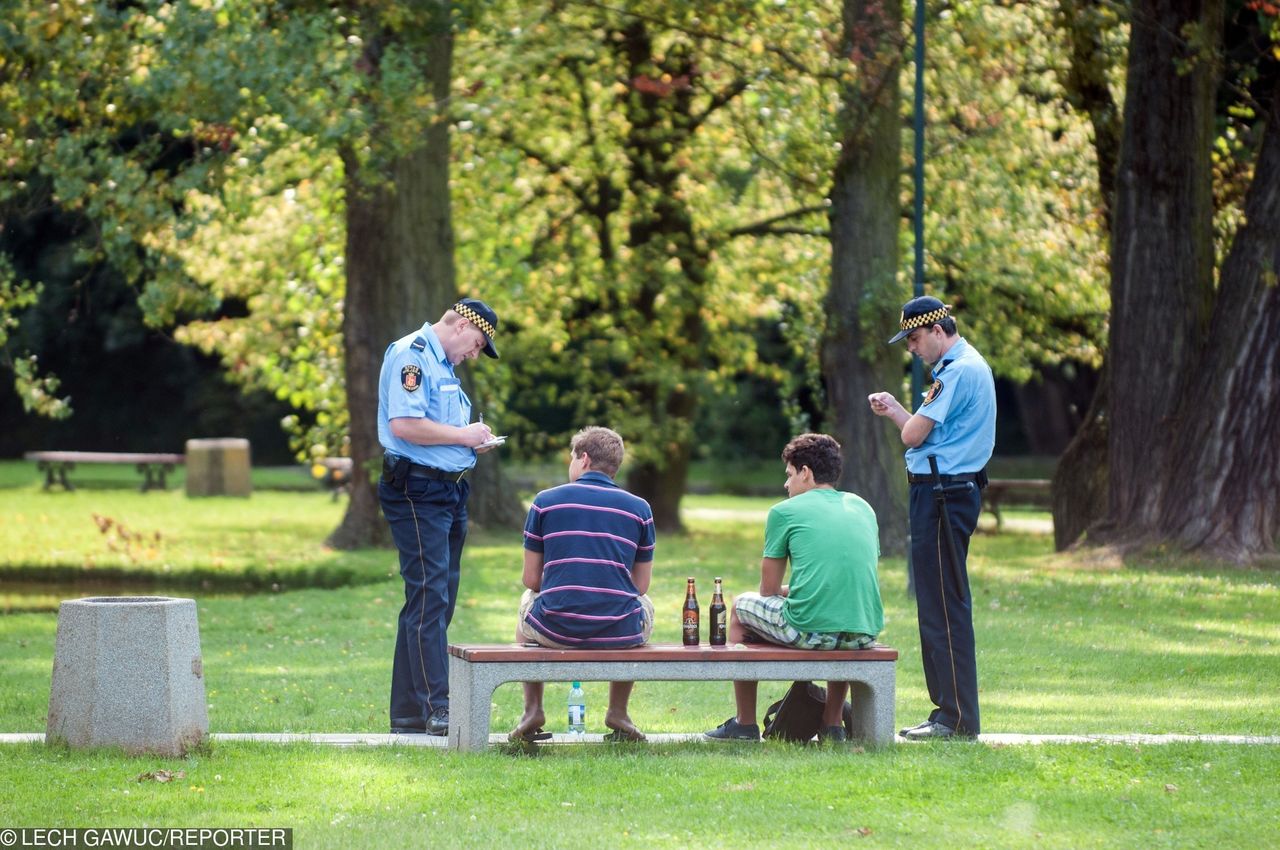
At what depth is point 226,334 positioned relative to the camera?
90.8ft

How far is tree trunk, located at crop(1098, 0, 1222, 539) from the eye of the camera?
1727 cm

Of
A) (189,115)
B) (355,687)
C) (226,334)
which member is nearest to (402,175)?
(189,115)

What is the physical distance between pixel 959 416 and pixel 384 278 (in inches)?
509

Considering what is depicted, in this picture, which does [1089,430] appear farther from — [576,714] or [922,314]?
[576,714]

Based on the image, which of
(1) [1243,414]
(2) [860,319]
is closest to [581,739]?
(1) [1243,414]

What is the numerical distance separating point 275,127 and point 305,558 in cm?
527

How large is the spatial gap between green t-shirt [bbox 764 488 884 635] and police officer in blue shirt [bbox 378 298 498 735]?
58.6 inches

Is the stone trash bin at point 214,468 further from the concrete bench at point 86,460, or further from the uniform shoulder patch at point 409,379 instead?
the uniform shoulder patch at point 409,379

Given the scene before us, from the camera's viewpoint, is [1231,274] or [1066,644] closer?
[1066,644]

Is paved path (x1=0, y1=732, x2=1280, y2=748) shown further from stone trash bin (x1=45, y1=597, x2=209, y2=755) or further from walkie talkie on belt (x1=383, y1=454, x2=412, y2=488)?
walkie talkie on belt (x1=383, y1=454, x2=412, y2=488)

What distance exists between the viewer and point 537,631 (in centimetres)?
755

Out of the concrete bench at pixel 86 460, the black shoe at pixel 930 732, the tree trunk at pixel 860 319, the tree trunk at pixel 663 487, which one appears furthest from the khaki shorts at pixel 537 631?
the concrete bench at pixel 86 460

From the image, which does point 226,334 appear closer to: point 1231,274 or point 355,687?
point 1231,274

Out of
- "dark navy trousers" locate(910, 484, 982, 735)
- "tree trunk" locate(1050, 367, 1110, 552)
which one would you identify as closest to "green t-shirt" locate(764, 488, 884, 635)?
"dark navy trousers" locate(910, 484, 982, 735)
